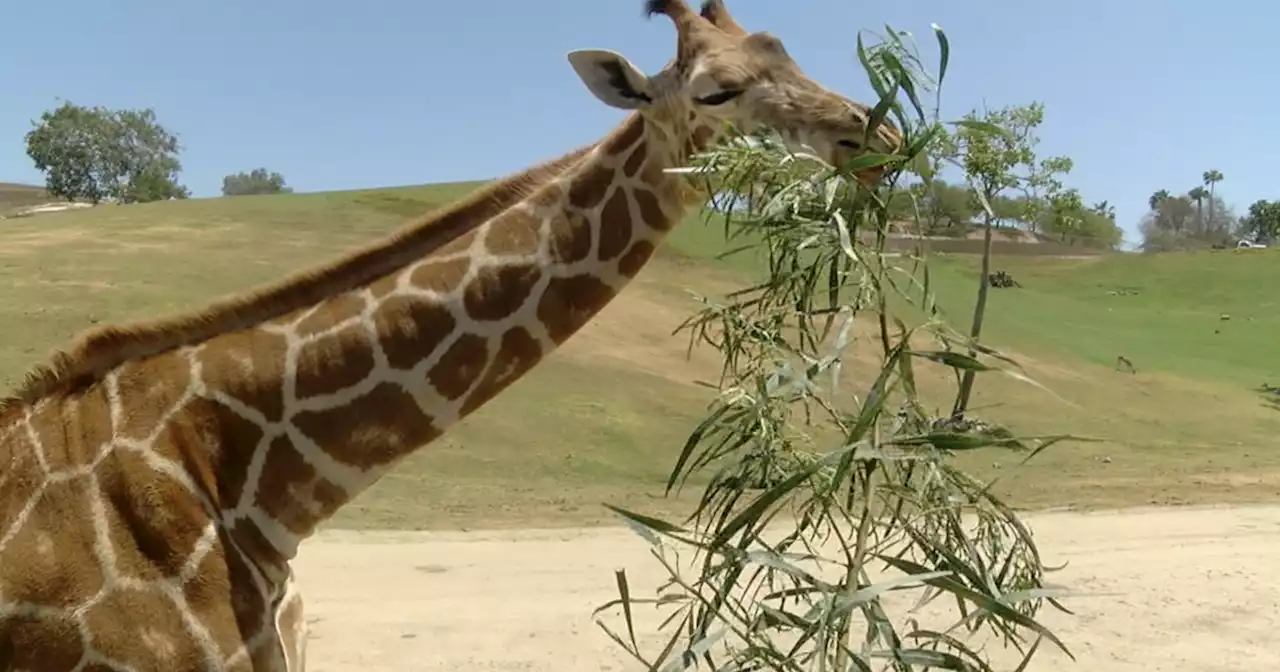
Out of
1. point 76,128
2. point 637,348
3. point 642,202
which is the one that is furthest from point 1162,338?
point 76,128

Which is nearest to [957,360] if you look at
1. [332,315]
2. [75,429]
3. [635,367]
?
[332,315]

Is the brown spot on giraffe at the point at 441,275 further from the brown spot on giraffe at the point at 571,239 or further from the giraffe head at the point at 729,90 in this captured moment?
the giraffe head at the point at 729,90

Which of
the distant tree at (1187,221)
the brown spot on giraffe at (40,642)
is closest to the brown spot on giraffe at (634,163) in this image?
the brown spot on giraffe at (40,642)

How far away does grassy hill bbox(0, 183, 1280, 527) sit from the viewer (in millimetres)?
14008

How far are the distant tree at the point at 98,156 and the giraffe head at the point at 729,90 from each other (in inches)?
2588

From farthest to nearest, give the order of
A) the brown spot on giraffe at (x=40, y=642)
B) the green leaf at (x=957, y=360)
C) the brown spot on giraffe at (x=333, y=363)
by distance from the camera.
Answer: the brown spot on giraffe at (x=333, y=363), the brown spot on giraffe at (x=40, y=642), the green leaf at (x=957, y=360)

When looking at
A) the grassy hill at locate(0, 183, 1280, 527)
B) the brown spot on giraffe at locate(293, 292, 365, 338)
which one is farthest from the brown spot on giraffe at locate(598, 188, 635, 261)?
the grassy hill at locate(0, 183, 1280, 527)

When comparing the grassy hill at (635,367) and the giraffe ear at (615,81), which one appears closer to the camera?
the giraffe ear at (615,81)

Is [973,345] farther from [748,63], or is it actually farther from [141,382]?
[141,382]

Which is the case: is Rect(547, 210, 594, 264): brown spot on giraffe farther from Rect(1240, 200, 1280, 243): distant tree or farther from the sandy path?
Rect(1240, 200, 1280, 243): distant tree

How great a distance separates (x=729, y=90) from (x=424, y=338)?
133 centimetres

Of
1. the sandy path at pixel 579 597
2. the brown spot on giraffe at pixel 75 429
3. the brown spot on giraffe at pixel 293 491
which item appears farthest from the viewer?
the sandy path at pixel 579 597

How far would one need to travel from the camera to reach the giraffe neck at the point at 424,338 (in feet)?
12.0

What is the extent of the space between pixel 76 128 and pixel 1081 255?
5390cm
